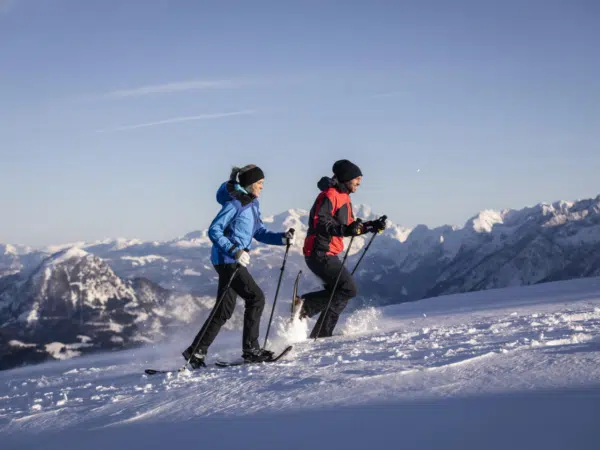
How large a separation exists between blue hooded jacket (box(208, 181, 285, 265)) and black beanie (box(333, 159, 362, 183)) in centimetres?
176

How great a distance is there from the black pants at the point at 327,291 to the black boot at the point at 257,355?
6.44ft

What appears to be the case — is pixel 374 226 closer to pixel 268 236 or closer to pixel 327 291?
pixel 327 291

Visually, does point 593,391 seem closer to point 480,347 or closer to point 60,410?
point 480,347

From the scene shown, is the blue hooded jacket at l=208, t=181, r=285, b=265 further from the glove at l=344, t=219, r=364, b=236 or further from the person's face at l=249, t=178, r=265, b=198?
the glove at l=344, t=219, r=364, b=236

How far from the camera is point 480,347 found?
646cm

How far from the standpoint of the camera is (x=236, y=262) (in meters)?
8.11

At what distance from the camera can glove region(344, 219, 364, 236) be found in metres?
9.17

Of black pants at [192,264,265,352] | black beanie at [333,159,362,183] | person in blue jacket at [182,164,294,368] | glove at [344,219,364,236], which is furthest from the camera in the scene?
black beanie at [333,159,362,183]

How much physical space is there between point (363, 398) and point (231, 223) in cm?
400

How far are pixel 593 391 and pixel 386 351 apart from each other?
3278mm

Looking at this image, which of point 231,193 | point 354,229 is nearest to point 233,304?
point 231,193

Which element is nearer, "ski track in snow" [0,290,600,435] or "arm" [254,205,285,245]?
"ski track in snow" [0,290,600,435]

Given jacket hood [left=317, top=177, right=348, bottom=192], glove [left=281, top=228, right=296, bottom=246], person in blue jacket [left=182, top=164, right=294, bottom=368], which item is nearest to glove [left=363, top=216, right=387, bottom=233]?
jacket hood [left=317, top=177, right=348, bottom=192]

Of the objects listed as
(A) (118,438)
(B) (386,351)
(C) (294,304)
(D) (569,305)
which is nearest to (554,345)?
(B) (386,351)
